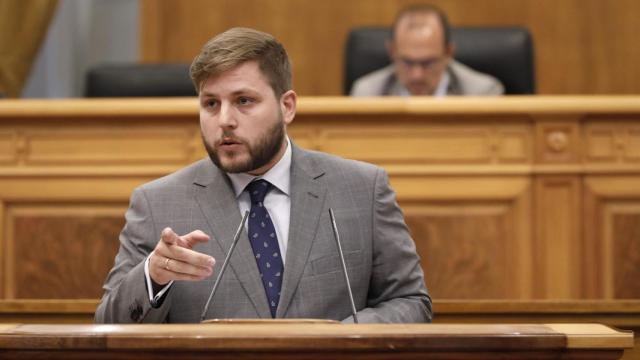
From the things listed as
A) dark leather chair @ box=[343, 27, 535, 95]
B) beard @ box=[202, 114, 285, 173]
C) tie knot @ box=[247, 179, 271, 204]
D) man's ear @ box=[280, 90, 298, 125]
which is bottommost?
tie knot @ box=[247, 179, 271, 204]

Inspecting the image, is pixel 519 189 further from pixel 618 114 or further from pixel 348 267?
pixel 348 267

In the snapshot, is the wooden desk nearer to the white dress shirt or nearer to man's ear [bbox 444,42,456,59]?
man's ear [bbox 444,42,456,59]

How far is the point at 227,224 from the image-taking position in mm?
1747

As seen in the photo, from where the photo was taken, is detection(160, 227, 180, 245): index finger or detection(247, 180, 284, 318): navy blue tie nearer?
detection(160, 227, 180, 245): index finger

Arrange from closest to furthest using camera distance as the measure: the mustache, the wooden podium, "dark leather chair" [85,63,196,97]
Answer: the wooden podium < the mustache < "dark leather chair" [85,63,196,97]

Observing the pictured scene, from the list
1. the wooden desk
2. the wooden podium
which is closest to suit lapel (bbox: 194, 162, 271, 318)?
the wooden podium

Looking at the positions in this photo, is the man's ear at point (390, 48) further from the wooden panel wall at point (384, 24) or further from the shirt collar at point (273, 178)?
the shirt collar at point (273, 178)

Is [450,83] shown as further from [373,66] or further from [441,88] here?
[373,66]

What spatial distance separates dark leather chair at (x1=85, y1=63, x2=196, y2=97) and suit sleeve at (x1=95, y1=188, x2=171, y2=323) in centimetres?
160

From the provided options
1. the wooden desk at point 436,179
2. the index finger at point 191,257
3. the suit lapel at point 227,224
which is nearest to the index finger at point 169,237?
the index finger at point 191,257

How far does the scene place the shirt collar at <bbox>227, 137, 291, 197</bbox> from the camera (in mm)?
1802

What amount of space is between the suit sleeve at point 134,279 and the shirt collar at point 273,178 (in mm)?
153

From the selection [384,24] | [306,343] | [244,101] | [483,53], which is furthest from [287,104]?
[384,24]

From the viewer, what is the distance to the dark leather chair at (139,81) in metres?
3.35
